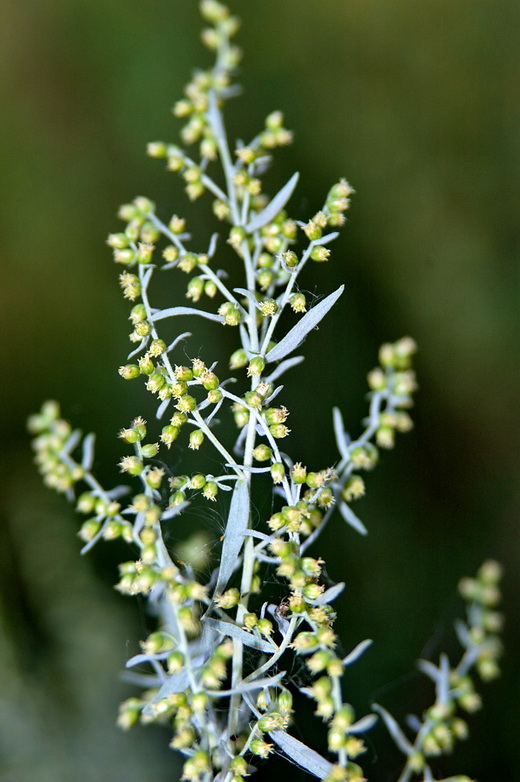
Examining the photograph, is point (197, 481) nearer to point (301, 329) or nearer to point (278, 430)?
point (278, 430)

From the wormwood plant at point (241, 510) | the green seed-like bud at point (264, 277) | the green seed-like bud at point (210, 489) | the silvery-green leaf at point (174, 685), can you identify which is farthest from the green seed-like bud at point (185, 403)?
the silvery-green leaf at point (174, 685)

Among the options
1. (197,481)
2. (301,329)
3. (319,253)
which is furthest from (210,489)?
(319,253)

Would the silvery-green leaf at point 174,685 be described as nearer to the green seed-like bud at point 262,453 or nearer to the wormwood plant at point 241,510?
the wormwood plant at point 241,510

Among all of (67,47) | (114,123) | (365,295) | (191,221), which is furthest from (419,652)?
(67,47)

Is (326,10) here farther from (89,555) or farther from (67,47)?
(89,555)

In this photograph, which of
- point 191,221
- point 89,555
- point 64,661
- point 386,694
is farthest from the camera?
point 191,221

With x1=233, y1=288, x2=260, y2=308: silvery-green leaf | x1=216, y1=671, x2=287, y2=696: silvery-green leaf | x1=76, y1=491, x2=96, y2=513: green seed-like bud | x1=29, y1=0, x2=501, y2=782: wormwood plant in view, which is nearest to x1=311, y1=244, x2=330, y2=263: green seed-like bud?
x1=29, y1=0, x2=501, y2=782: wormwood plant
